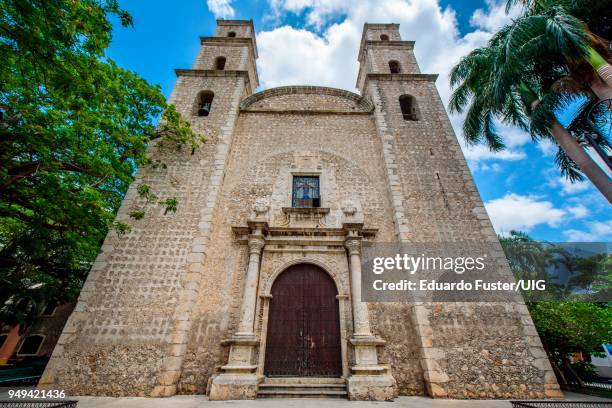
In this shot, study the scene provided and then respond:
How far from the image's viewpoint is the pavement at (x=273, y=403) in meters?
4.85

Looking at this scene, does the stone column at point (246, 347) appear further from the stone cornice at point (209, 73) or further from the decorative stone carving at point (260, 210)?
the stone cornice at point (209, 73)

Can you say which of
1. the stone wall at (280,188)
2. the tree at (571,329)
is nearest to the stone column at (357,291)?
the stone wall at (280,188)

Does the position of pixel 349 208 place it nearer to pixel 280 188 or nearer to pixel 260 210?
pixel 280 188

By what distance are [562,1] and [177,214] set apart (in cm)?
1281

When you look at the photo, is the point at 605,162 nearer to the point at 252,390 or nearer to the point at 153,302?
the point at 252,390

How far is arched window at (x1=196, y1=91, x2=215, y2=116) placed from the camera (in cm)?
1126

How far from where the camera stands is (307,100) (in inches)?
→ 468

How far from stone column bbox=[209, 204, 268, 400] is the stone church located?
0.03m

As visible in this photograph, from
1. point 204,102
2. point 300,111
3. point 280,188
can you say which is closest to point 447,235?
point 280,188

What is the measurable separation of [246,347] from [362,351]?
2.76 meters

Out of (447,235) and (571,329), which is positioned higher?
(447,235)

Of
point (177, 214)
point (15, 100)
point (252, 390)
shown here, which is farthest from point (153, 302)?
point (15, 100)

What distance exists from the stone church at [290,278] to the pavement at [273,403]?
0.28 m

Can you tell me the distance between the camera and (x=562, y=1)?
7336mm
